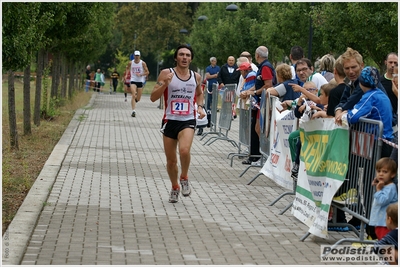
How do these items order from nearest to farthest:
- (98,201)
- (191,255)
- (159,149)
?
(191,255) < (98,201) < (159,149)

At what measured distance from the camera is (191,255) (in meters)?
7.55

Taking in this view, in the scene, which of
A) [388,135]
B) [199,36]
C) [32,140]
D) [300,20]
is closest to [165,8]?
[199,36]

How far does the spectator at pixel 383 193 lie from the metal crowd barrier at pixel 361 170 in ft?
0.62

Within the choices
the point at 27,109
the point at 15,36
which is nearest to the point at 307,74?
the point at 15,36

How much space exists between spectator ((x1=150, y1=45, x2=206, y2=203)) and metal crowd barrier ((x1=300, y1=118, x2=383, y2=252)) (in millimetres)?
2939

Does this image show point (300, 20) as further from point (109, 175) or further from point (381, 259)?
point (381, 259)

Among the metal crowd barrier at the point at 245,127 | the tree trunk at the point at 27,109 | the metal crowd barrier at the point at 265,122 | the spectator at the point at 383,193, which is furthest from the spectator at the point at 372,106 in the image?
the tree trunk at the point at 27,109

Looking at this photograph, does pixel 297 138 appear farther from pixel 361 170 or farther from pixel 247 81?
pixel 247 81

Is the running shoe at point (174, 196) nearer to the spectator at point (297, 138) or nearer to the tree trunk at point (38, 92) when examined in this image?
the spectator at point (297, 138)

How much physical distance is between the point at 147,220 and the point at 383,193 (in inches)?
113

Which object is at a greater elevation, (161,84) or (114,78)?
(161,84)

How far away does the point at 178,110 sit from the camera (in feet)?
35.6

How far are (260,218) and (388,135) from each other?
7.10 ft

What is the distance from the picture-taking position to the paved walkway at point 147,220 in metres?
7.53
